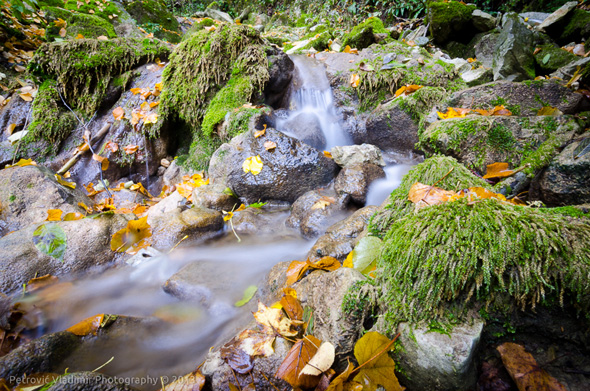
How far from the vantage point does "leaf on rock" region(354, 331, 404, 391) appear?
4.13ft

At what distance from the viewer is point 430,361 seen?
1.20 meters

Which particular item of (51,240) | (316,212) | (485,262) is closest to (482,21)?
(316,212)

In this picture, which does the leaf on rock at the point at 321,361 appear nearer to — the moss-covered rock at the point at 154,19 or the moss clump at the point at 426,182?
the moss clump at the point at 426,182

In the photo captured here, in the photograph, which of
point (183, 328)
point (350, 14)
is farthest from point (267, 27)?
point (183, 328)

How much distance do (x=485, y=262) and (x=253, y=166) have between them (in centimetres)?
342

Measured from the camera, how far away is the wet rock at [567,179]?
6.38ft

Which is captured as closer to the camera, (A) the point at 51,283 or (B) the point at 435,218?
(B) the point at 435,218

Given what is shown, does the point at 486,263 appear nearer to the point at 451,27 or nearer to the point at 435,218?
the point at 435,218

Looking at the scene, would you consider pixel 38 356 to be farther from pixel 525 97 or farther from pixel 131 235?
pixel 525 97

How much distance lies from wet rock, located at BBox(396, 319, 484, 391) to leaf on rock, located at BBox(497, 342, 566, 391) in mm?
171

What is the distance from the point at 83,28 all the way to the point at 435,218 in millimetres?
9853

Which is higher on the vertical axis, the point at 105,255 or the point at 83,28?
the point at 83,28

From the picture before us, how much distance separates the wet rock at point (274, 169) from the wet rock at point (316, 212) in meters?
0.30

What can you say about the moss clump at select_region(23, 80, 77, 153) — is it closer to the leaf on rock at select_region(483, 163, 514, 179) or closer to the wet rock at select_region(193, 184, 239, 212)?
the wet rock at select_region(193, 184, 239, 212)
